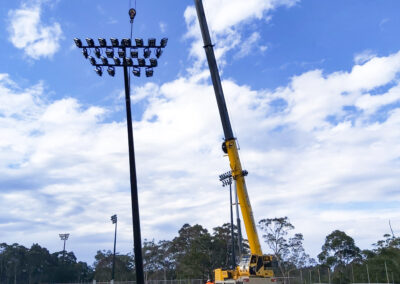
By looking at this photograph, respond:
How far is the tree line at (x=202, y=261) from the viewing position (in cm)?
5216

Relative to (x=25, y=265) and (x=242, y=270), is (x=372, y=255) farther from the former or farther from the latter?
(x=25, y=265)

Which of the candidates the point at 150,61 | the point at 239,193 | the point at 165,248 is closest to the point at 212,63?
the point at 150,61

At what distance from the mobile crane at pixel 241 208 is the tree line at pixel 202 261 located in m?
19.4

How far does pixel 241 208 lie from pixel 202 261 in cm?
5007

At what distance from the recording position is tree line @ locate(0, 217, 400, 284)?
52.2 metres

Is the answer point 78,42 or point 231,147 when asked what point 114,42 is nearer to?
point 78,42

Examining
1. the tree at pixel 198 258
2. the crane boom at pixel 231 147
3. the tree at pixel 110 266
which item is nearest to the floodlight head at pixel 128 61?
the crane boom at pixel 231 147

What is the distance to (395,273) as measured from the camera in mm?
50594

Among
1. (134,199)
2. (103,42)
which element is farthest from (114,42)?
(134,199)

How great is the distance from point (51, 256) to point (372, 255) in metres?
79.0

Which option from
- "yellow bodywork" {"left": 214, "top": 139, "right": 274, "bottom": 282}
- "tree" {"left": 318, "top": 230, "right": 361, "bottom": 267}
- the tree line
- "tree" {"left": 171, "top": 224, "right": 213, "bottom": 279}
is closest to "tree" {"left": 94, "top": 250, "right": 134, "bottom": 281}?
the tree line

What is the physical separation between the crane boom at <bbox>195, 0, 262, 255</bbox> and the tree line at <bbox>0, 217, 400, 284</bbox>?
19776mm

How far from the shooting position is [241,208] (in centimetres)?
2008

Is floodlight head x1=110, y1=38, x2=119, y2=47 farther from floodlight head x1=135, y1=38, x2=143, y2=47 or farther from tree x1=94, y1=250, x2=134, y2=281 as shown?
tree x1=94, y1=250, x2=134, y2=281
